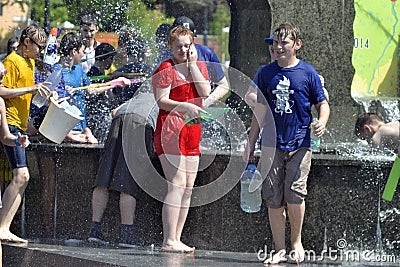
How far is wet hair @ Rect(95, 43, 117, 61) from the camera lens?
9.97 meters

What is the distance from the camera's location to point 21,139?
748 centimetres

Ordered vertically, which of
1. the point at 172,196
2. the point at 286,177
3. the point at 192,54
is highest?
the point at 192,54

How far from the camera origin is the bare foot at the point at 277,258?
23.2ft

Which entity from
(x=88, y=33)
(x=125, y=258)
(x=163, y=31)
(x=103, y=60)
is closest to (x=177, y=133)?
(x=125, y=258)

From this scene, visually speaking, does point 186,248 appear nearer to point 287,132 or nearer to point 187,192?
point 187,192

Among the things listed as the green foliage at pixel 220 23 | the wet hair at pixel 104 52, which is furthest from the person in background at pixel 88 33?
the green foliage at pixel 220 23

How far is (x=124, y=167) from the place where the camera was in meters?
7.91

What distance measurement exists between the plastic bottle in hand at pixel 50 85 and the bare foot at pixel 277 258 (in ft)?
7.67

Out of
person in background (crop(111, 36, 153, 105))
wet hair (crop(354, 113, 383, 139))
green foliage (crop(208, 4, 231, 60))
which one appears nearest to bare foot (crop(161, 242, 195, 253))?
wet hair (crop(354, 113, 383, 139))

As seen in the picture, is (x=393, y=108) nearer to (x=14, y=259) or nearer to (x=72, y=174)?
(x=72, y=174)

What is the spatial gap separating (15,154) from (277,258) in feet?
7.76

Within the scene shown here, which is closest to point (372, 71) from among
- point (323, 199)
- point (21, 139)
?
point (323, 199)

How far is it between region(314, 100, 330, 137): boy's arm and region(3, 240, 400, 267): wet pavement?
99 centimetres

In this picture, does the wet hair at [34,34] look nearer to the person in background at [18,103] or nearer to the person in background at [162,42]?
the person in background at [18,103]
